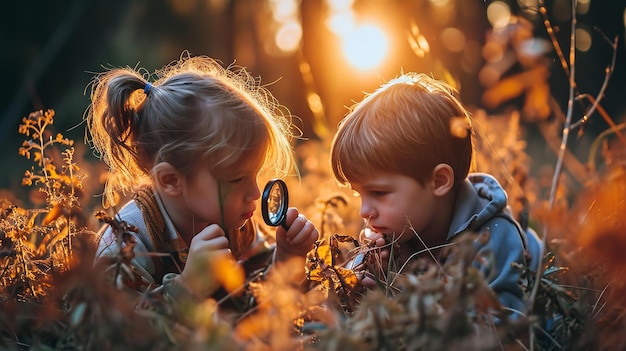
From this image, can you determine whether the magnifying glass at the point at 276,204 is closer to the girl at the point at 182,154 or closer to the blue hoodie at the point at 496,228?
the girl at the point at 182,154

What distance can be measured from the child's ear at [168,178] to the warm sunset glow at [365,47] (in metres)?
1.38

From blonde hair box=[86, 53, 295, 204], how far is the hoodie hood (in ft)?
2.59

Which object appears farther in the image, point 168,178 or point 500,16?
point 500,16

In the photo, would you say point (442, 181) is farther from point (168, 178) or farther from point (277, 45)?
point (277, 45)

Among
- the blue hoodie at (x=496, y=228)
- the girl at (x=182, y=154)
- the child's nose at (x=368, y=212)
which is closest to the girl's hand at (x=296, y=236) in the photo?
the girl at (x=182, y=154)

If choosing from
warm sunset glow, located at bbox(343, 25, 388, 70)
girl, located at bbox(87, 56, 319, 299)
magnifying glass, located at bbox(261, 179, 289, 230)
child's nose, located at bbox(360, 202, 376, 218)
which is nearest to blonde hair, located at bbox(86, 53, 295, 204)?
girl, located at bbox(87, 56, 319, 299)

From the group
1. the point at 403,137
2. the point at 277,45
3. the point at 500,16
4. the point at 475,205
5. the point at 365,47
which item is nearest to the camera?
the point at 403,137

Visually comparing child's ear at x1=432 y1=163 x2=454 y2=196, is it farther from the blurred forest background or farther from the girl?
the girl

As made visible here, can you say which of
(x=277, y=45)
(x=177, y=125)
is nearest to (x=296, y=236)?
(x=177, y=125)

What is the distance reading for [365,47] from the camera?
386cm

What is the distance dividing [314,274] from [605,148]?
1.24 metres

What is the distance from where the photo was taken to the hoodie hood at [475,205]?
8.95ft

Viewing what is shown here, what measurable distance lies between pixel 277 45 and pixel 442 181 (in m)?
6.95

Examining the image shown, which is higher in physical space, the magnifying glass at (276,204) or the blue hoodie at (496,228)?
the magnifying glass at (276,204)
